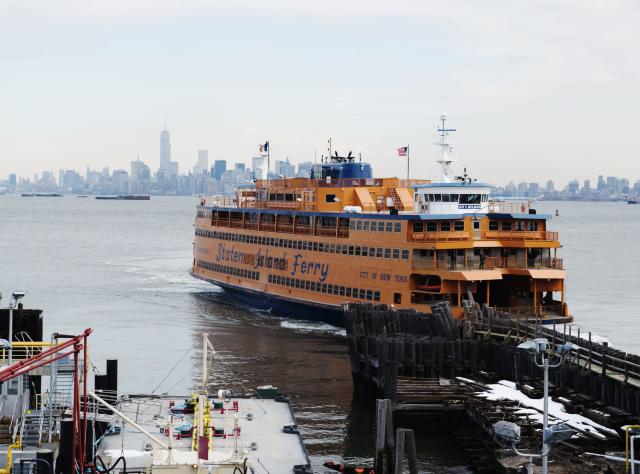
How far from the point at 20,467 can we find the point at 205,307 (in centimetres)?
4911

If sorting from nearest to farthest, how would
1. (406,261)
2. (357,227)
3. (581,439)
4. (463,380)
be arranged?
(581,439) < (463,380) < (406,261) < (357,227)

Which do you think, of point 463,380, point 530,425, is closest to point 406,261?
point 463,380

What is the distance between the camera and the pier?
29609 millimetres

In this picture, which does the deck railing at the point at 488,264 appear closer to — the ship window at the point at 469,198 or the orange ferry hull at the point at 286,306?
the ship window at the point at 469,198

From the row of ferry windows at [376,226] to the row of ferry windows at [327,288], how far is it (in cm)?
331

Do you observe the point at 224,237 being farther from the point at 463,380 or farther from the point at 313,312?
the point at 463,380

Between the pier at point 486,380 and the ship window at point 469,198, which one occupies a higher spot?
the ship window at point 469,198

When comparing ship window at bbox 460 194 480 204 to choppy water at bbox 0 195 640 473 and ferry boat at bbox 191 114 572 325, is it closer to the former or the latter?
ferry boat at bbox 191 114 572 325

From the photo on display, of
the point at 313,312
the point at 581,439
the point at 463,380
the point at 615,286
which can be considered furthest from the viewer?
the point at 615,286

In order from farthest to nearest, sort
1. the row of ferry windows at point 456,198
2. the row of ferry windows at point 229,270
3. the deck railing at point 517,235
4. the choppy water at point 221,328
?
the row of ferry windows at point 229,270 < the row of ferry windows at point 456,198 < the deck railing at point 517,235 < the choppy water at point 221,328

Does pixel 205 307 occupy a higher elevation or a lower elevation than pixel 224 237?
lower

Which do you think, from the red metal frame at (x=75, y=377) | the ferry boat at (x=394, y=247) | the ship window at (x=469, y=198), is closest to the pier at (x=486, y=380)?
the ferry boat at (x=394, y=247)

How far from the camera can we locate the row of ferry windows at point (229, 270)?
220 ft

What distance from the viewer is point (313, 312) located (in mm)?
59500
